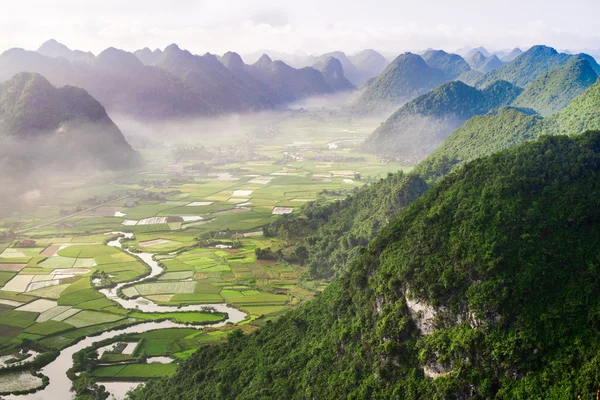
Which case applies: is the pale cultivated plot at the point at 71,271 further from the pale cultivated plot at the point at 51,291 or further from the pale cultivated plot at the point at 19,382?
the pale cultivated plot at the point at 19,382

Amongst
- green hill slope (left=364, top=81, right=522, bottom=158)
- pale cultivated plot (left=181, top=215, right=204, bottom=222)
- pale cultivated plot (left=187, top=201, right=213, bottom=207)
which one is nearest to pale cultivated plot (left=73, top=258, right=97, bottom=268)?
pale cultivated plot (left=181, top=215, right=204, bottom=222)

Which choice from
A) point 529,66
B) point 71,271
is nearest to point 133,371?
point 71,271

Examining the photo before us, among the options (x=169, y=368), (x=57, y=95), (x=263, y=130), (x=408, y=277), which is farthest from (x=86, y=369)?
(x=263, y=130)

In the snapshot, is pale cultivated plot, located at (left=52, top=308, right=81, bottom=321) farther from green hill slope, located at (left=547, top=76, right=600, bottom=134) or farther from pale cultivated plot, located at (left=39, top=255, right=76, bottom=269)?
green hill slope, located at (left=547, top=76, right=600, bottom=134)

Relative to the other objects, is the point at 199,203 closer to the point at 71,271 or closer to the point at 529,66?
the point at 71,271

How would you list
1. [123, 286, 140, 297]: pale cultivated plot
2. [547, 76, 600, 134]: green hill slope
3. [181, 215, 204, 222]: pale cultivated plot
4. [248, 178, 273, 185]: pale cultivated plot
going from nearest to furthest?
[123, 286, 140, 297]: pale cultivated plot → [547, 76, 600, 134]: green hill slope → [181, 215, 204, 222]: pale cultivated plot → [248, 178, 273, 185]: pale cultivated plot

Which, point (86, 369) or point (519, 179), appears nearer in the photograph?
point (519, 179)

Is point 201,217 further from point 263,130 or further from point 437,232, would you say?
point 263,130
